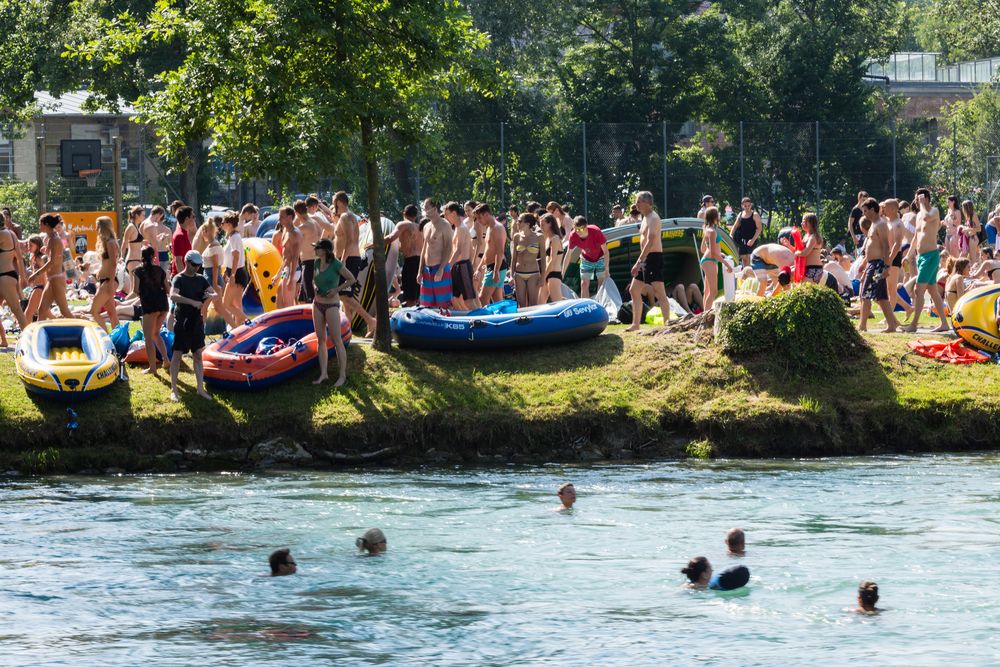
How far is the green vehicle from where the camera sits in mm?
22375

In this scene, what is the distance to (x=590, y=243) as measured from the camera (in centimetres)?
1992

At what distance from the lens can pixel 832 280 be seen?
2173cm

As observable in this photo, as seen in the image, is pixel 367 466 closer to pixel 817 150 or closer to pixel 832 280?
pixel 832 280

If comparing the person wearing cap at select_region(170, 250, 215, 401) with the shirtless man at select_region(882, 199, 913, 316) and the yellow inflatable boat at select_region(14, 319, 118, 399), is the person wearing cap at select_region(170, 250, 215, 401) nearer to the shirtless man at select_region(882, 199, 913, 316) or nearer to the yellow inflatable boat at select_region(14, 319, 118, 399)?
the yellow inflatable boat at select_region(14, 319, 118, 399)

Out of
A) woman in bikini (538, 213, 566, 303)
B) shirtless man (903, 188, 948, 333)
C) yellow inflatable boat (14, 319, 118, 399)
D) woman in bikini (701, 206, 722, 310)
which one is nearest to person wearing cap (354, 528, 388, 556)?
yellow inflatable boat (14, 319, 118, 399)

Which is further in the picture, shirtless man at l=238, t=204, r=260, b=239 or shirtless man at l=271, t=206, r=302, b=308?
shirtless man at l=238, t=204, r=260, b=239

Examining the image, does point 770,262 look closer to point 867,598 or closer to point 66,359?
point 66,359

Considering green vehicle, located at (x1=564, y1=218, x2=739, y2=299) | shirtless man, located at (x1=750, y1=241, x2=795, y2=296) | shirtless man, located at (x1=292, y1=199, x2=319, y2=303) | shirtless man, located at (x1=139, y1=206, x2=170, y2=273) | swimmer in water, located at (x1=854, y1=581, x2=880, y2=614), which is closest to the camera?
swimmer in water, located at (x1=854, y1=581, x2=880, y2=614)

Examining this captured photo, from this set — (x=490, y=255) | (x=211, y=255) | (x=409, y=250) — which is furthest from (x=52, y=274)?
(x=490, y=255)

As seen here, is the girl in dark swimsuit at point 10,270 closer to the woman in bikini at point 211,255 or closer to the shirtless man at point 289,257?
the woman in bikini at point 211,255

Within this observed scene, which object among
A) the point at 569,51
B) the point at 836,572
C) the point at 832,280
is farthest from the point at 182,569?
the point at 569,51

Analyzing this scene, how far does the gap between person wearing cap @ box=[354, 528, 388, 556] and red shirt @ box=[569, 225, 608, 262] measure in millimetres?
9398

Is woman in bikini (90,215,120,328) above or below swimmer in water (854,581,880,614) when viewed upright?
above

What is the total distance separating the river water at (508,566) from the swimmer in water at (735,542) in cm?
16
